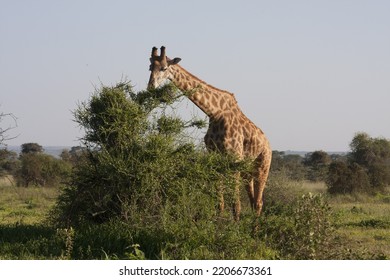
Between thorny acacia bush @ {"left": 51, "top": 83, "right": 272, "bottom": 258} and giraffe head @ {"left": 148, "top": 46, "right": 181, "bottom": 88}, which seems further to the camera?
giraffe head @ {"left": 148, "top": 46, "right": 181, "bottom": 88}

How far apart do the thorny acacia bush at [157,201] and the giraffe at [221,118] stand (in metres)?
0.61

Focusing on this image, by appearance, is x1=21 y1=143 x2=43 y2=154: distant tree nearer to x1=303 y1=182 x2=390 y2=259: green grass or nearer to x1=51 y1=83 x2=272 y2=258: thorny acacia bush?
x1=303 y1=182 x2=390 y2=259: green grass

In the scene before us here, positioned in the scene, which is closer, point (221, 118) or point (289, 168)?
point (221, 118)

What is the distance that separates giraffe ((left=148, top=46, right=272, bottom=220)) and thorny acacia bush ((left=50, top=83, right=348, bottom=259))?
0.61 m

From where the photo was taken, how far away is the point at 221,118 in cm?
1077

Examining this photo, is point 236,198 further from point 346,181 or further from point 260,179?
point 346,181

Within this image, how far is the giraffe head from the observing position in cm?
998

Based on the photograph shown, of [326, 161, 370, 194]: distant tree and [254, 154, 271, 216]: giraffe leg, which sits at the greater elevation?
[254, 154, 271, 216]: giraffe leg

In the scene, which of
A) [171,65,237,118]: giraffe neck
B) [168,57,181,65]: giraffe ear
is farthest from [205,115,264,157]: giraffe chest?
[168,57,181,65]: giraffe ear

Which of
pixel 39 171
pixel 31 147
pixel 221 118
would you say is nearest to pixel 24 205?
pixel 221 118

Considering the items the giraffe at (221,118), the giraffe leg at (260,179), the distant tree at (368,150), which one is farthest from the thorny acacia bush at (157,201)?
the distant tree at (368,150)

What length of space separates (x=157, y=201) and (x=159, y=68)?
2.27 metres
